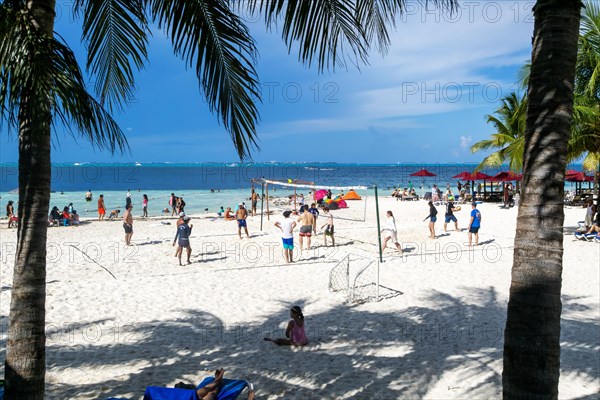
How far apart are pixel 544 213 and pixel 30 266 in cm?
341

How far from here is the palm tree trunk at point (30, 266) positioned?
3.50 meters

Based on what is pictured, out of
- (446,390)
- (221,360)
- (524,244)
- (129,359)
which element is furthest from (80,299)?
(524,244)

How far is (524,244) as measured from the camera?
9.39ft

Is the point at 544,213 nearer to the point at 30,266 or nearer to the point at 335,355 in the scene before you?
the point at 30,266

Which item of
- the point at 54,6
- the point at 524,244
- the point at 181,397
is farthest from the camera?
the point at 181,397

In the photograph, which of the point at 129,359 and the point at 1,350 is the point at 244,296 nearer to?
the point at 129,359

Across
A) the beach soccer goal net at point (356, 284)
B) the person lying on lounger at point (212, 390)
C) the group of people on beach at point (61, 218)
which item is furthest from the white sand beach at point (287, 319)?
the group of people on beach at point (61, 218)

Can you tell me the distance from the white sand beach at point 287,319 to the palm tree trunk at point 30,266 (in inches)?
76.0

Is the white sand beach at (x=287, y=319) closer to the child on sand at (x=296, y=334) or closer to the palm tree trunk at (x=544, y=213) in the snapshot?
the child on sand at (x=296, y=334)

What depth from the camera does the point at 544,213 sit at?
281cm

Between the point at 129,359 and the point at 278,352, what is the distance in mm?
1967

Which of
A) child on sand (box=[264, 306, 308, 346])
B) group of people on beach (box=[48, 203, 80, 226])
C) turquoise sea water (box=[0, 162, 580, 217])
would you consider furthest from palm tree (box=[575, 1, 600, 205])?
group of people on beach (box=[48, 203, 80, 226])

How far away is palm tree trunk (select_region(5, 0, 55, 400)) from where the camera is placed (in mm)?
3498

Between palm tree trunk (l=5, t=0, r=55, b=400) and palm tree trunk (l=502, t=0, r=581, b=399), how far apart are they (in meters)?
3.15
